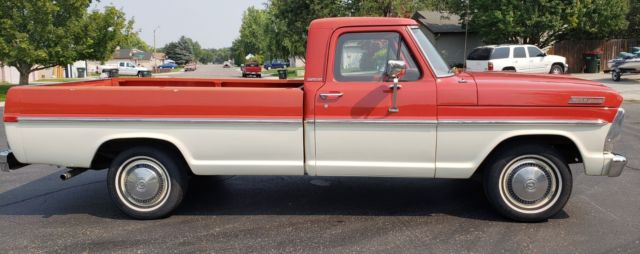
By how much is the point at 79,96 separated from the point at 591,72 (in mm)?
31758

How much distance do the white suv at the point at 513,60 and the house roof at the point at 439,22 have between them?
1099 centimetres

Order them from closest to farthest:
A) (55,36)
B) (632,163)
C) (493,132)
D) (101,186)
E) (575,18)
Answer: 1. (493,132)
2. (101,186)
3. (632,163)
4. (55,36)
5. (575,18)

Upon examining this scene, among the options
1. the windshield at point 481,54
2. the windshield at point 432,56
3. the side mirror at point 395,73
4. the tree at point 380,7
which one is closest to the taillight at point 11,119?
the side mirror at point 395,73

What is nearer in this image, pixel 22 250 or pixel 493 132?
pixel 22 250

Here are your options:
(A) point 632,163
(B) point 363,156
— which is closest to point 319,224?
(B) point 363,156

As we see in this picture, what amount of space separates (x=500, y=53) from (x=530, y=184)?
1801 centimetres

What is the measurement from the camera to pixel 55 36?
22844 mm

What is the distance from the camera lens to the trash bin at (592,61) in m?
30.2

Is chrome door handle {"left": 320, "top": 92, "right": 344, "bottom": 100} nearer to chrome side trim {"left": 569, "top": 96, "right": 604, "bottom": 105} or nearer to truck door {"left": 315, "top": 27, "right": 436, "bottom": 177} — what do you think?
truck door {"left": 315, "top": 27, "right": 436, "bottom": 177}

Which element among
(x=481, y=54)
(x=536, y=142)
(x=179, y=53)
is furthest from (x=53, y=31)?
(x=179, y=53)

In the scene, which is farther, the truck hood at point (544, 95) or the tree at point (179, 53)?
the tree at point (179, 53)

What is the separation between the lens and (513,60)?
21641 millimetres

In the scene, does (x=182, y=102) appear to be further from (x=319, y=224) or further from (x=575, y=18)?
(x=575, y=18)

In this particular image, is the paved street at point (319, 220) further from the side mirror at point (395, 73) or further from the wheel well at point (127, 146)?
the side mirror at point (395, 73)
